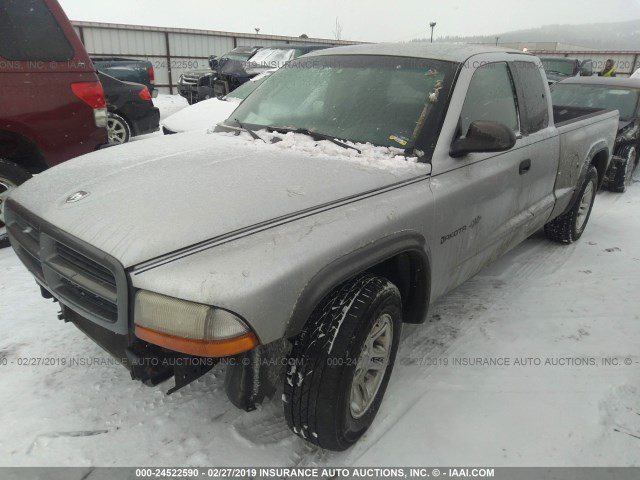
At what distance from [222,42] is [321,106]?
20.7 m

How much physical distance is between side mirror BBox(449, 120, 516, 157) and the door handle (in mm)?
812

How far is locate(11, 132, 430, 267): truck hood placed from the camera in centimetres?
184

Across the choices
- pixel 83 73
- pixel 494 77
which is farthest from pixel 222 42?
pixel 494 77

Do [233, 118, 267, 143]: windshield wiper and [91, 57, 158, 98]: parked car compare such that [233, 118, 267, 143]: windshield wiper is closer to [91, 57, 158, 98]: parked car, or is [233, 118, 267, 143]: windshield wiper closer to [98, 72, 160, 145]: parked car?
[98, 72, 160, 145]: parked car

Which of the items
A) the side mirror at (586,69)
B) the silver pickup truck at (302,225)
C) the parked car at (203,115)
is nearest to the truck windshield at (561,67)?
the side mirror at (586,69)

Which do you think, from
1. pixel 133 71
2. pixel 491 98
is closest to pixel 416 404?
pixel 491 98

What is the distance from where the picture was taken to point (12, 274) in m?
3.81

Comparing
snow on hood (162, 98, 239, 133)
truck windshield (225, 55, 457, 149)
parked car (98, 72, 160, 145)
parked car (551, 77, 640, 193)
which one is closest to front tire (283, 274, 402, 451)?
truck windshield (225, 55, 457, 149)

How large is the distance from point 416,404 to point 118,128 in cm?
689

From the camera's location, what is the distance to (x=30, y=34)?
4.02m

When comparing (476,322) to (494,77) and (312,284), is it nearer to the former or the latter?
(494,77)

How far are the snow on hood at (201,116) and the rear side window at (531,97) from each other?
11.2 feet

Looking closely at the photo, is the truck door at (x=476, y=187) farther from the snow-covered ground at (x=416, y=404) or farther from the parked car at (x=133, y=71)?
the parked car at (x=133, y=71)

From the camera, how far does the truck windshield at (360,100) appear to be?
2746 millimetres
